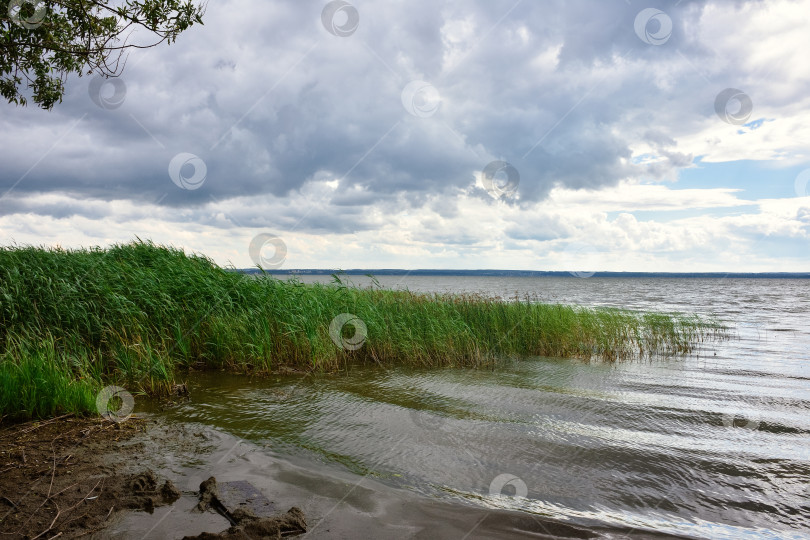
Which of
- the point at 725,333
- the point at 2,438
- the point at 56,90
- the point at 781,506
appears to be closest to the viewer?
the point at 781,506

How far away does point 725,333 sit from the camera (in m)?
19.2

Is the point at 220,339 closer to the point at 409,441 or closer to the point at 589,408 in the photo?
the point at 409,441

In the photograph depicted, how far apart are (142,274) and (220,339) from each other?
2.65 metres


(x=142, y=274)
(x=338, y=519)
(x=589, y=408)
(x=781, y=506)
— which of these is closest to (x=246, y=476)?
(x=338, y=519)
